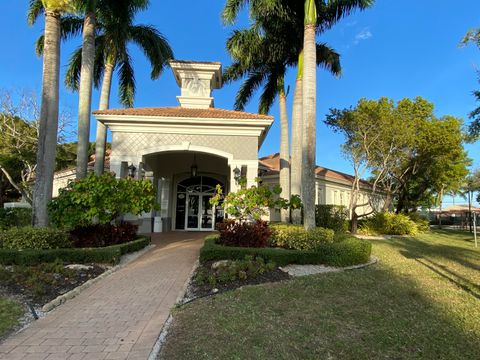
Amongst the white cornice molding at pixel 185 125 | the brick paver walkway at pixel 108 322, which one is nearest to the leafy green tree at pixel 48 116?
the white cornice molding at pixel 185 125

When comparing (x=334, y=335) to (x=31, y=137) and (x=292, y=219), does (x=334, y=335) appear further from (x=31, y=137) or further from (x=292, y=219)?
(x=31, y=137)

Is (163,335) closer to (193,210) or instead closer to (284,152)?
(284,152)

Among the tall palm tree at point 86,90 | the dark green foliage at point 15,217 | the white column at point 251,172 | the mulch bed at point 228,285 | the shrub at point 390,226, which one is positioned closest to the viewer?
the mulch bed at point 228,285

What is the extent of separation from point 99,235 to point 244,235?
176 inches

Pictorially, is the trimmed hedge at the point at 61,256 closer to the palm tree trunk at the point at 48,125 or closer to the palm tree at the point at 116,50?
the palm tree trunk at the point at 48,125

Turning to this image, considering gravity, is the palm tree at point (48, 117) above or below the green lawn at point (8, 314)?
above

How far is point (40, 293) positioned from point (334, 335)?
210 inches

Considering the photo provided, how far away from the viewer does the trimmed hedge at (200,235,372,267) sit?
29.3 feet

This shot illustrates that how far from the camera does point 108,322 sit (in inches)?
202

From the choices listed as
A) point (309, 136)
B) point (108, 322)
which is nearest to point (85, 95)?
point (309, 136)

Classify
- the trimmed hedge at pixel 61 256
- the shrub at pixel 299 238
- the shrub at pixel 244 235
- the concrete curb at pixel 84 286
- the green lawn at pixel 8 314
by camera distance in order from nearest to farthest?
1. the green lawn at pixel 8 314
2. the concrete curb at pixel 84 286
3. the trimmed hedge at pixel 61 256
4. the shrub at pixel 244 235
5. the shrub at pixel 299 238

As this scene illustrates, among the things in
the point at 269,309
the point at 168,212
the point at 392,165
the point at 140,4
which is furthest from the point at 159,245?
the point at 392,165

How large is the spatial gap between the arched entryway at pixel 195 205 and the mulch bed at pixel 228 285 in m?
11.2

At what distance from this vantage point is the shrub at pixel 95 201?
9.72 meters
